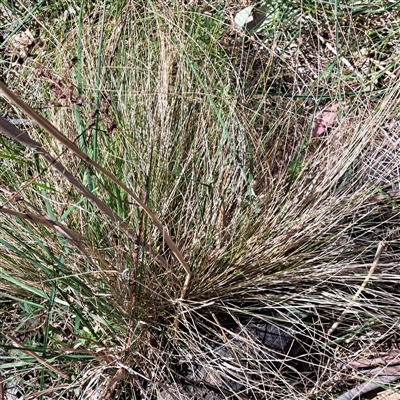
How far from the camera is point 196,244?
133cm

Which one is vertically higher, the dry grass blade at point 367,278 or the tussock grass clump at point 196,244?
the tussock grass clump at point 196,244

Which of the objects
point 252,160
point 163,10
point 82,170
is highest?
point 163,10

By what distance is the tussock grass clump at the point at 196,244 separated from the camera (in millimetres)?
1257

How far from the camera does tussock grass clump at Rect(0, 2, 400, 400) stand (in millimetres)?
1257

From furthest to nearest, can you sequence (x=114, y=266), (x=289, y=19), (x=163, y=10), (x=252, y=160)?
(x=289, y=19) → (x=163, y=10) → (x=252, y=160) → (x=114, y=266)

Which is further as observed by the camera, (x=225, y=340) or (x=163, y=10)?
(x=163, y=10)

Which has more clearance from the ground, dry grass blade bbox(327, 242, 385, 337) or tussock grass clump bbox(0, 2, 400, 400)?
tussock grass clump bbox(0, 2, 400, 400)

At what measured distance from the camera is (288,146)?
1.58 metres

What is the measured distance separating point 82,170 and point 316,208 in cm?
59

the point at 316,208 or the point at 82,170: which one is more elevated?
the point at 82,170

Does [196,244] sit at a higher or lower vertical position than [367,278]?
higher

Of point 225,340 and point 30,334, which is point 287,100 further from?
point 30,334

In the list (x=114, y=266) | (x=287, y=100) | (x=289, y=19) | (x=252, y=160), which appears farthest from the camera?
(x=289, y=19)

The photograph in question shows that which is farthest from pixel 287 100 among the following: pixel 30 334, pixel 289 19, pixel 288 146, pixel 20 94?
pixel 30 334
